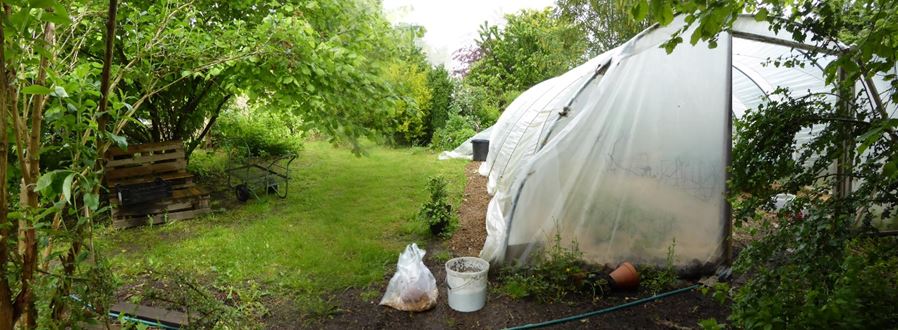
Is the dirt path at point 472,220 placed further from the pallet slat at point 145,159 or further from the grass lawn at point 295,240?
the pallet slat at point 145,159

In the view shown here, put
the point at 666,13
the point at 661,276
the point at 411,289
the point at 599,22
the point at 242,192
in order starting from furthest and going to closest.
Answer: the point at 599,22 < the point at 242,192 < the point at 661,276 < the point at 411,289 < the point at 666,13

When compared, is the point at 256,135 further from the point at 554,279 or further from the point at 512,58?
the point at 512,58

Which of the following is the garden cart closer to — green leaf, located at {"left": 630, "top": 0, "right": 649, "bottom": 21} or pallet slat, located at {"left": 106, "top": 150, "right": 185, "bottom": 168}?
pallet slat, located at {"left": 106, "top": 150, "right": 185, "bottom": 168}

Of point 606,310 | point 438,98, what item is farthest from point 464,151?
point 606,310

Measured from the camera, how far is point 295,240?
5.44 meters

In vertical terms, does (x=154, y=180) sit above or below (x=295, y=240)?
above

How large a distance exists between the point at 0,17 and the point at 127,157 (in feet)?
19.7

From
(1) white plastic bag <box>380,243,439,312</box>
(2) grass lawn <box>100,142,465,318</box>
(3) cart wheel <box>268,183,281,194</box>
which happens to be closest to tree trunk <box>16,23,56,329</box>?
(2) grass lawn <box>100,142,465,318</box>

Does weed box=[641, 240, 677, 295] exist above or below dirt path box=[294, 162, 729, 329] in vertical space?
above

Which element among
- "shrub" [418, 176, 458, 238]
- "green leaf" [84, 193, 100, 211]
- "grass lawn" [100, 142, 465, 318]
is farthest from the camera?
"shrub" [418, 176, 458, 238]

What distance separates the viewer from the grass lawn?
4453 millimetres

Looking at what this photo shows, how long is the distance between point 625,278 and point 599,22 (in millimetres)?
7668

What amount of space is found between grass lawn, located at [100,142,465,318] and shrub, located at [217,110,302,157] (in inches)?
73.6

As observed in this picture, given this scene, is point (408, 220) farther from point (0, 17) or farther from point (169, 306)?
point (0, 17)
